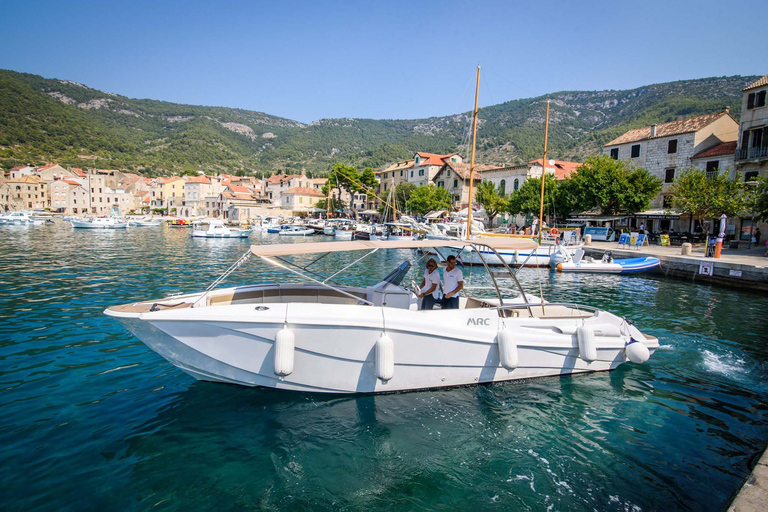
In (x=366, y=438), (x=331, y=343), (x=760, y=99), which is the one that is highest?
(x=760, y=99)

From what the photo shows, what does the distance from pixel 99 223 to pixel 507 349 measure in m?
67.5

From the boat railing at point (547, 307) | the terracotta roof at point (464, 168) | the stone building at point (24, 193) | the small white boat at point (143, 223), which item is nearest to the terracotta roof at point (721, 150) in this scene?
the terracotta roof at point (464, 168)

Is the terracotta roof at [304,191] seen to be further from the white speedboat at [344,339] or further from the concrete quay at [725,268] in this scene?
the white speedboat at [344,339]

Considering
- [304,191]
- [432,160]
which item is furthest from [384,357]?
[304,191]

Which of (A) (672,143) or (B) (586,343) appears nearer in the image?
(B) (586,343)

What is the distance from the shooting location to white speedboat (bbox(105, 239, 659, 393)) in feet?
18.3

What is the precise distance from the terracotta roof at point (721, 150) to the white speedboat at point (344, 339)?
118 feet

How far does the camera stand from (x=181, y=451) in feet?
16.7

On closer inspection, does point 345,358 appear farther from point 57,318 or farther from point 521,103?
point 521,103

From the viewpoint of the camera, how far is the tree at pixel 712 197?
1001 inches

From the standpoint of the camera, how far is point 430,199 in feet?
193

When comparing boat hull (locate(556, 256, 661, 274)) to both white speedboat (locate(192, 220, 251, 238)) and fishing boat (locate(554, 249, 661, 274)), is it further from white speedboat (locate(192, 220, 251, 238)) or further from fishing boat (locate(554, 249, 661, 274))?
white speedboat (locate(192, 220, 251, 238))

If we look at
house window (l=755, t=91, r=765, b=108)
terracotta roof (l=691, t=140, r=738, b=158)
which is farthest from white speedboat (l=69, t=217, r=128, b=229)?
house window (l=755, t=91, r=765, b=108)

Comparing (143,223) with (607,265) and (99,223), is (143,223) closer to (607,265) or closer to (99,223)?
(99,223)
